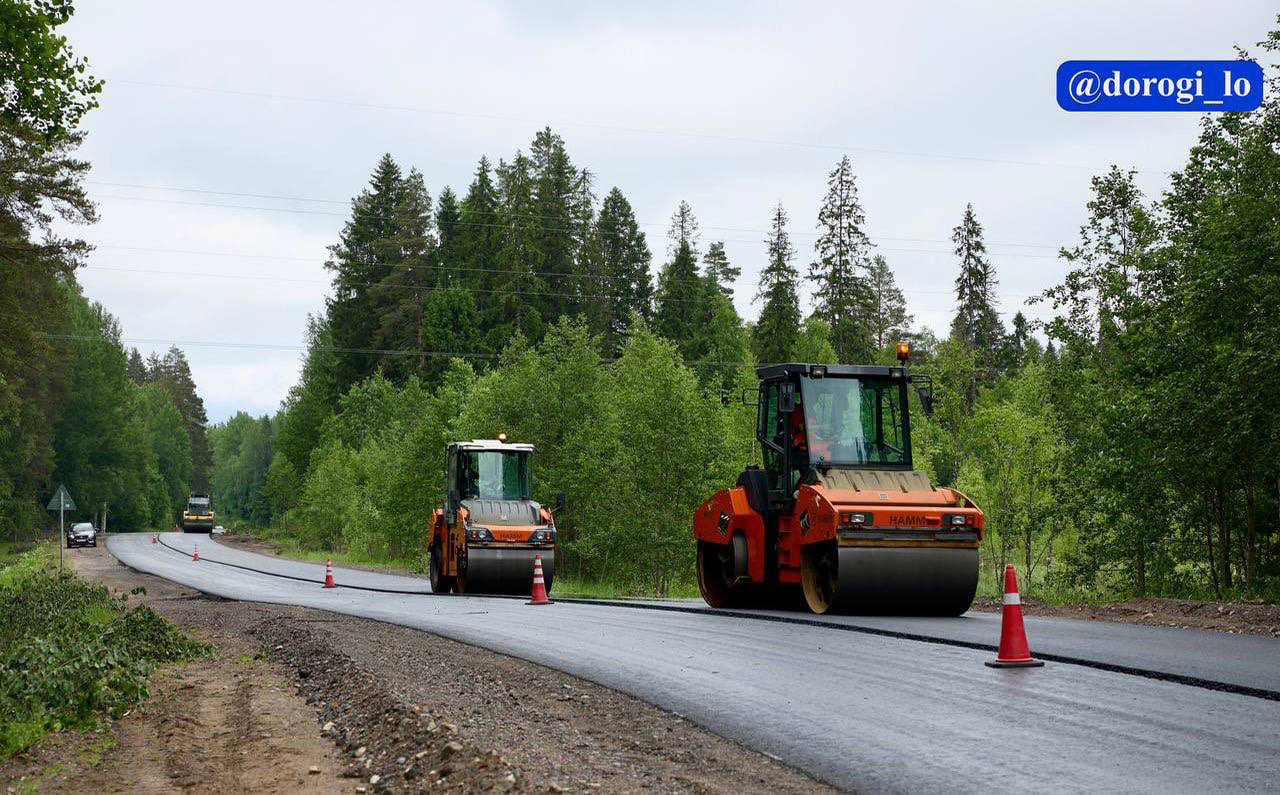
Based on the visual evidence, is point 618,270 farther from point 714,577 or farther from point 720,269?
point 714,577

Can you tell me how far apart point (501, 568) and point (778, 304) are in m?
53.0

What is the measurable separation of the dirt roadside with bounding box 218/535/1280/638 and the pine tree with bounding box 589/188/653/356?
7199cm

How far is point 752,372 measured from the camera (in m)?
75.2

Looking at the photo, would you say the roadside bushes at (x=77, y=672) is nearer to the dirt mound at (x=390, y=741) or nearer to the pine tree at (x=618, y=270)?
the dirt mound at (x=390, y=741)

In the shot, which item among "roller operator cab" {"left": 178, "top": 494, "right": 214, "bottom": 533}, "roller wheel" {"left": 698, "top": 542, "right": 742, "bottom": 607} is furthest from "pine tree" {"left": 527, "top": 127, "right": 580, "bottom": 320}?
"roller wheel" {"left": 698, "top": 542, "right": 742, "bottom": 607}

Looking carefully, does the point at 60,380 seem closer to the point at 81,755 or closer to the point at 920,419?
the point at 920,419

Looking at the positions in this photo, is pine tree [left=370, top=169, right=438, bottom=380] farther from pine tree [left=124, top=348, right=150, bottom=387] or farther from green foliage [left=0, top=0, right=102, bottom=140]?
pine tree [left=124, top=348, right=150, bottom=387]

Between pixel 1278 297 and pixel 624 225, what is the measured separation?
8102cm

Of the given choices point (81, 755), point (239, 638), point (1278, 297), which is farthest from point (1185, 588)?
point (81, 755)

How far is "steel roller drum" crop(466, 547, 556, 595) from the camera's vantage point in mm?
26469

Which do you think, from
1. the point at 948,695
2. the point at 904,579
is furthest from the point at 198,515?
the point at 948,695

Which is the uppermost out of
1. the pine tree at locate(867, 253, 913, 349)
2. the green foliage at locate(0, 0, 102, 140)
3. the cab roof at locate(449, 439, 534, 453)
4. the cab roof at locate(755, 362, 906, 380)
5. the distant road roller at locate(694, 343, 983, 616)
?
the pine tree at locate(867, 253, 913, 349)

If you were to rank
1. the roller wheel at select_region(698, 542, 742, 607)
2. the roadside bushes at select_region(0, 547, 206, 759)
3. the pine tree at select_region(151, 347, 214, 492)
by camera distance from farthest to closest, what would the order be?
the pine tree at select_region(151, 347, 214, 492) < the roller wheel at select_region(698, 542, 742, 607) < the roadside bushes at select_region(0, 547, 206, 759)

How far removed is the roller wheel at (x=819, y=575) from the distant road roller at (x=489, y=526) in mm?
9711
